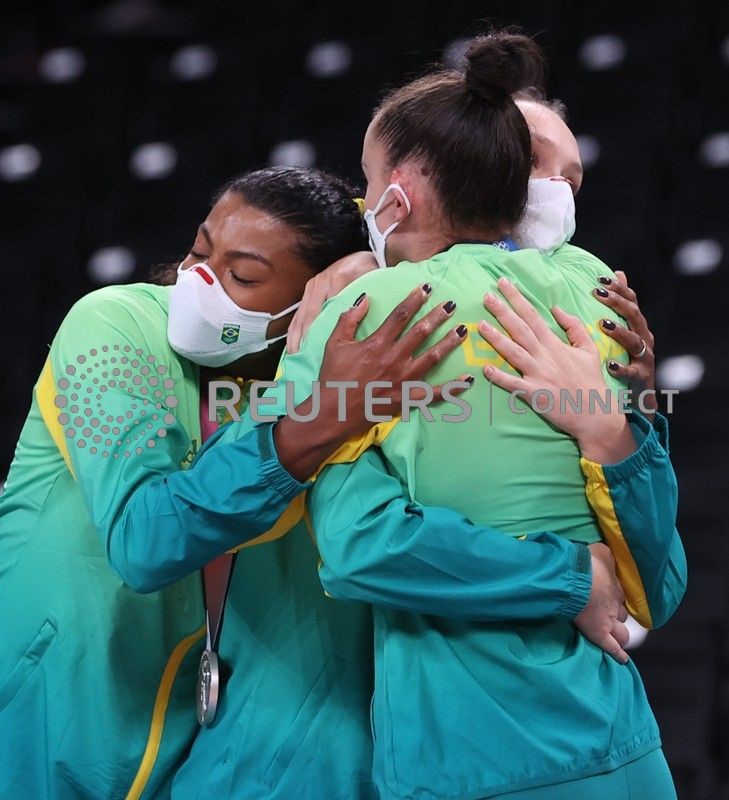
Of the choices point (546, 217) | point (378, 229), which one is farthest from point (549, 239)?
→ point (378, 229)

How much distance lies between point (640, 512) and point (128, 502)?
64cm

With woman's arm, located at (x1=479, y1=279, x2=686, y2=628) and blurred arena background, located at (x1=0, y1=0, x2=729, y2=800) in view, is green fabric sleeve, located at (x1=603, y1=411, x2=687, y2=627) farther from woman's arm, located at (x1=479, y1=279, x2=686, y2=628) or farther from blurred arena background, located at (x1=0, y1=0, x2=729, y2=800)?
blurred arena background, located at (x1=0, y1=0, x2=729, y2=800)

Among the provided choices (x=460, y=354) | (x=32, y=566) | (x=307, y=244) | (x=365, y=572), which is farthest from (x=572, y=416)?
(x=32, y=566)

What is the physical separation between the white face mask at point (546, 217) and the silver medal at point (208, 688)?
2.38 ft

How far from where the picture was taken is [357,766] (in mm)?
1643

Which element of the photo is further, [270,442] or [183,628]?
[183,628]

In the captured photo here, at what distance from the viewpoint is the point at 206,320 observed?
173 centimetres

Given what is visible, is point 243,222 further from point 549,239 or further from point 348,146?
point 348,146

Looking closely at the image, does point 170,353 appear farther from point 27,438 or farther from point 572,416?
point 572,416

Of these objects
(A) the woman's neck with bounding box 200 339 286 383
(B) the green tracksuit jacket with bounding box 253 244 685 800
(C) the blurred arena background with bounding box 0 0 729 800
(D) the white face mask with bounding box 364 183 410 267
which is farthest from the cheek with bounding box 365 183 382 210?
(C) the blurred arena background with bounding box 0 0 729 800

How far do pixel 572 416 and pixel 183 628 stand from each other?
702 mm

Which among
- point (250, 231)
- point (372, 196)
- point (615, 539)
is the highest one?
point (372, 196)

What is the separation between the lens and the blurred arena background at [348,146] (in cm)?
271

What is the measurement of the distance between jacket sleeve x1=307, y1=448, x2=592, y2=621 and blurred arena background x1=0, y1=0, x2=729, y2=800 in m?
1.49
